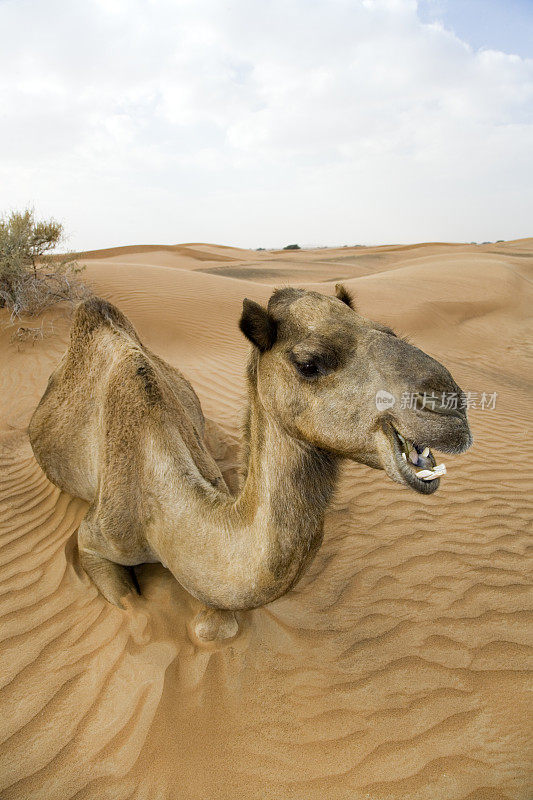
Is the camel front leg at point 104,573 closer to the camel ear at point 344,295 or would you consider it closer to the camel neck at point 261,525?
the camel neck at point 261,525

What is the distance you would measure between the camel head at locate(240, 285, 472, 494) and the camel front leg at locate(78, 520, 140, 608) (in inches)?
69.1

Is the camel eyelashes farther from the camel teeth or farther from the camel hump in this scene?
the camel hump

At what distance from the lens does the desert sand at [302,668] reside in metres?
2.14

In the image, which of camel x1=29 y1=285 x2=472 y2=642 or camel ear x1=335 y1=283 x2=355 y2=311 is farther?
camel ear x1=335 y1=283 x2=355 y2=311

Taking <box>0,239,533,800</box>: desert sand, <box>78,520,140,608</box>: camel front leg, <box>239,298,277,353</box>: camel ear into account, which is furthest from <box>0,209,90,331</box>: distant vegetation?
<box>239,298,277,353</box>: camel ear

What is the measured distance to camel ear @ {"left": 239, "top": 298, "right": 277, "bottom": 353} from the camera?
5.68 feet

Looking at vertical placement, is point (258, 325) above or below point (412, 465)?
above

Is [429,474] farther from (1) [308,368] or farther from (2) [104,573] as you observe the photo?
(2) [104,573]

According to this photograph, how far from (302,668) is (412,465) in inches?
70.7

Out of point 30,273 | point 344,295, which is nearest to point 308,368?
point 344,295

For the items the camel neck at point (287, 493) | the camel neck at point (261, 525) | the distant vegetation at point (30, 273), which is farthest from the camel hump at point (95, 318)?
the distant vegetation at point (30, 273)

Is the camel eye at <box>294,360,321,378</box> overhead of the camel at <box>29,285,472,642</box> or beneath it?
overhead

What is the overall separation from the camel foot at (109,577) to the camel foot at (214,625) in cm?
54

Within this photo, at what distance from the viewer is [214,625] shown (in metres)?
2.63
